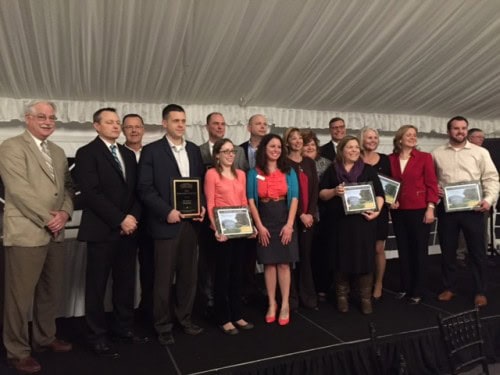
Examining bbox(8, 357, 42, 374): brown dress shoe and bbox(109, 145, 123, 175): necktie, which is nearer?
bbox(8, 357, 42, 374): brown dress shoe

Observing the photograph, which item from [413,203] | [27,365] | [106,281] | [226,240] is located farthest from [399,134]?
[27,365]

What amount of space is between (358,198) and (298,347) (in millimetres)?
1128

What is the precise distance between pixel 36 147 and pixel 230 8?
5.95 ft

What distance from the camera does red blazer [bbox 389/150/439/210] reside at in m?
3.07

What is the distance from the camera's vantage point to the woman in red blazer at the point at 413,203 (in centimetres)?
307

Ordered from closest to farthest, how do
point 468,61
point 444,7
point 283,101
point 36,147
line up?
point 36,147 < point 444,7 < point 468,61 < point 283,101

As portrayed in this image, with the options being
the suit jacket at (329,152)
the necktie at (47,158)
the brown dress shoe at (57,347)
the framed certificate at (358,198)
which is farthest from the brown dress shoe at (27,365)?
the suit jacket at (329,152)

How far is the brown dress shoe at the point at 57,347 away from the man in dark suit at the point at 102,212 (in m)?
0.19

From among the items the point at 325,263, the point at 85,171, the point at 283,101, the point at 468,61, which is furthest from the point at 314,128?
the point at 85,171

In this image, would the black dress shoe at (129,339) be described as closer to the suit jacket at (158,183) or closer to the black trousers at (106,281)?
the black trousers at (106,281)

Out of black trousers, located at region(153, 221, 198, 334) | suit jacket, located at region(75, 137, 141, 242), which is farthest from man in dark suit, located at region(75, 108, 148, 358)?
black trousers, located at region(153, 221, 198, 334)

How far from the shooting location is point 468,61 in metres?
4.14

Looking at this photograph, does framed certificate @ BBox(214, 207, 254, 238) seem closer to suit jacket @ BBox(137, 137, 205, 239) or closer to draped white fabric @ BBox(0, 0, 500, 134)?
suit jacket @ BBox(137, 137, 205, 239)

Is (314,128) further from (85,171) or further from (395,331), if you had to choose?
(85,171)
